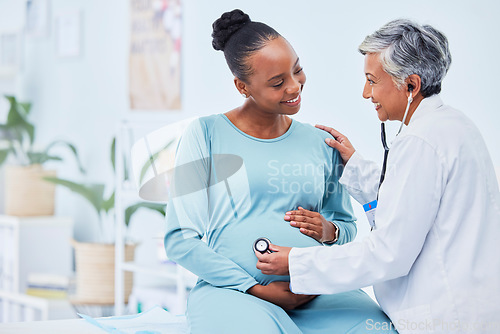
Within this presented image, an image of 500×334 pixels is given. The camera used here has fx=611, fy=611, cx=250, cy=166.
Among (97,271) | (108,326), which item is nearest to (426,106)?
(108,326)

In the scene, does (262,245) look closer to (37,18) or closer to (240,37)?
(240,37)

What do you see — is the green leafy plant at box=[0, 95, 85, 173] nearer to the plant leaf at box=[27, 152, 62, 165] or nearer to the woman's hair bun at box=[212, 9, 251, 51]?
the plant leaf at box=[27, 152, 62, 165]

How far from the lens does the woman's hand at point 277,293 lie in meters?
1.39

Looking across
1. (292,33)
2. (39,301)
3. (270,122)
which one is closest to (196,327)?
(270,122)

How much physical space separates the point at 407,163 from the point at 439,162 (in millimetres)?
62

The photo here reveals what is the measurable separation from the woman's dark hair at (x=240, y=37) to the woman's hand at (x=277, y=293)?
513mm

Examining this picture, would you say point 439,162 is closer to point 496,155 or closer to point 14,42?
point 496,155

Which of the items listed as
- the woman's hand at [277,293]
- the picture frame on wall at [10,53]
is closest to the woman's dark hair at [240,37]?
the woman's hand at [277,293]

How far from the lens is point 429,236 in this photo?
125 cm

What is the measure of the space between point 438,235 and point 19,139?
10.7ft

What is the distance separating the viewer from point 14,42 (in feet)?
14.4

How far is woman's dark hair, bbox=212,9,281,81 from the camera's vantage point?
1.49m

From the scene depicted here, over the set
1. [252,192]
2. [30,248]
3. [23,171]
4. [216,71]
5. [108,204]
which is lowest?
[30,248]

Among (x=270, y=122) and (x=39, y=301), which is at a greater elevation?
(x=270, y=122)
